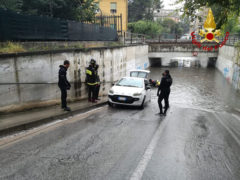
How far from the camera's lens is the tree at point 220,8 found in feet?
26.9

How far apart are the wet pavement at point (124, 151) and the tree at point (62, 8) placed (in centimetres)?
1501

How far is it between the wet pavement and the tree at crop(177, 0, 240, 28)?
14.3 ft

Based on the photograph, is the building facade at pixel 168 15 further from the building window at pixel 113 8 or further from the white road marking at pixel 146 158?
the building window at pixel 113 8

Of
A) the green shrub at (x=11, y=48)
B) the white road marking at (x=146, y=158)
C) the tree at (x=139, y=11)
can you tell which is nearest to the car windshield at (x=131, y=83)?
the white road marking at (x=146, y=158)

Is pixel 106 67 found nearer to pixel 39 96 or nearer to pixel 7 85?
pixel 39 96

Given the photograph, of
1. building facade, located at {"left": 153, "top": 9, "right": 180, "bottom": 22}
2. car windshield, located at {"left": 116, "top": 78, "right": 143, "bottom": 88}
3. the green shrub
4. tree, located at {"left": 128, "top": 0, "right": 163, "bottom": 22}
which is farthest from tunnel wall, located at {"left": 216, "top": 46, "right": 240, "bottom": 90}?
tree, located at {"left": 128, "top": 0, "right": 163, "bottom": 22}

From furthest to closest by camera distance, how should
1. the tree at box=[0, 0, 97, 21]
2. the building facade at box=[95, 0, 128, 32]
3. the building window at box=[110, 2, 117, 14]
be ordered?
the building window at box=[110, 2, 117, 14] < the building facade at box=[95, 0, 128, 32] < the tree at box=[0, 0, 97, 21]

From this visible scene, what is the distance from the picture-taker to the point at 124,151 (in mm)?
5457

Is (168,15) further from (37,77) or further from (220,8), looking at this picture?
(37,77)

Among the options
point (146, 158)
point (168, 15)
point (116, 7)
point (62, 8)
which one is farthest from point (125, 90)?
point (116, 7)

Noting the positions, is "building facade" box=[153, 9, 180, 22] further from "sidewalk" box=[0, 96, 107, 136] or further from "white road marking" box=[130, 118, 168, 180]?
"sidewalk" box=[0, 96, 107, 136]

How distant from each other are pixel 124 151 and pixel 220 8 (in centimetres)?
775

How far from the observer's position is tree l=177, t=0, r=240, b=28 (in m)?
8.20

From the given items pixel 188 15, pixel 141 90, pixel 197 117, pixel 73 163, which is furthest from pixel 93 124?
pixel 188 15
